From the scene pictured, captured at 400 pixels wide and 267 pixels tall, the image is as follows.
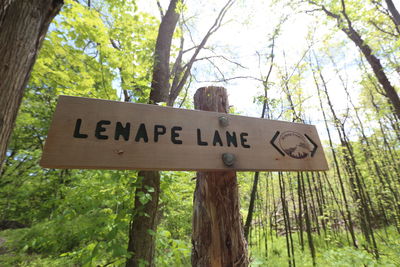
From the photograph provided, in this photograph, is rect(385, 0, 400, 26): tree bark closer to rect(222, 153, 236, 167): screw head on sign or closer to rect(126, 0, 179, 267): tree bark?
rect(126, 0, 179, 267): tree bark

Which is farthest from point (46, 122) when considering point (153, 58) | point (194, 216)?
point (194, 216)

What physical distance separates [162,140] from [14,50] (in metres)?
0.94

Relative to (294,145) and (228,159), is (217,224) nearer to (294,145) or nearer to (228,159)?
(228,159)

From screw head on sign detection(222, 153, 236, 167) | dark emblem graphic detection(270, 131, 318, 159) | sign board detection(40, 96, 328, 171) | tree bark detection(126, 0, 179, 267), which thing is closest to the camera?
sign board detection(40, 96, 328, 171)

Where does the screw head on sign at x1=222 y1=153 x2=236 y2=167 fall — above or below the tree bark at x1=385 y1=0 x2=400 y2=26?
below

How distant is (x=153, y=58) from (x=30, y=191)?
13.3ft

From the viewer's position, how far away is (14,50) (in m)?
0.86

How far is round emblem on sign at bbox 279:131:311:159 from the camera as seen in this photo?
0.89m

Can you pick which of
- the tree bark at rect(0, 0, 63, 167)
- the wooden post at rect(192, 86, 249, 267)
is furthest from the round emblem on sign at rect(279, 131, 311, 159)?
the tree bark at rect(0, 0, 63, 167)

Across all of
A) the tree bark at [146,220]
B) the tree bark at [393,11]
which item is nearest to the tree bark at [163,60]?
the tree bark at [146,220]

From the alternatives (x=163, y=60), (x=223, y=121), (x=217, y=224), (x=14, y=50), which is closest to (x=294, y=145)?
(x=223, y=121)

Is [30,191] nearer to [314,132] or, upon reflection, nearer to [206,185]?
[206,185]

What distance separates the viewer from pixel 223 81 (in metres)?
3.46

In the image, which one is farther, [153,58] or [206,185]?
[153,58]
